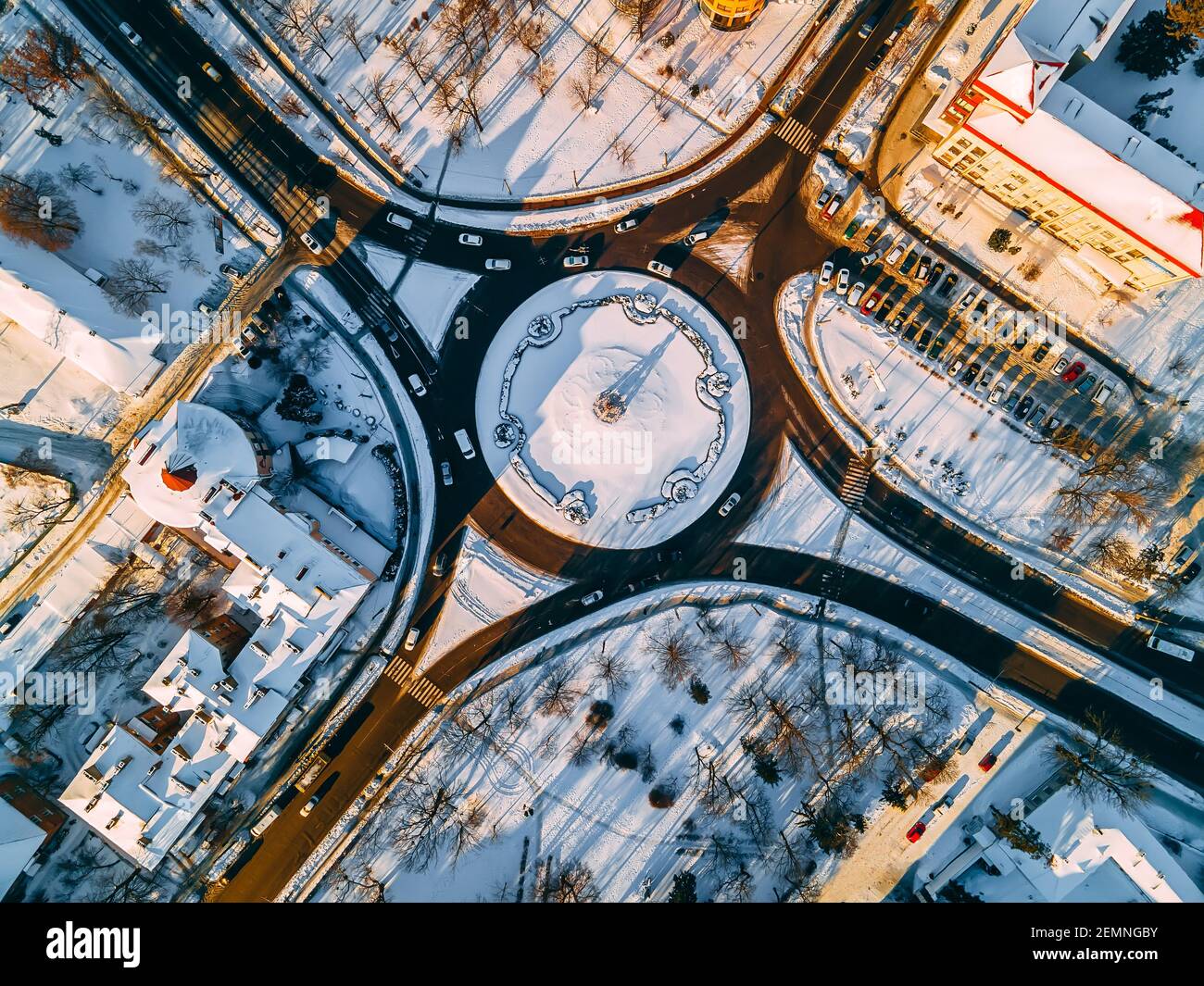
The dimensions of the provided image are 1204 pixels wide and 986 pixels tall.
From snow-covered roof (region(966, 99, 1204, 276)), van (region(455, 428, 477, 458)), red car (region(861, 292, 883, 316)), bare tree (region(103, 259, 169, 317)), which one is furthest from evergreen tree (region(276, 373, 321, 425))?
snow-covered roof (region(966, 99, 1204, 276))

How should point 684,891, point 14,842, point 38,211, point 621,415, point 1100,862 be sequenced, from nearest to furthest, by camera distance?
1. point 1100,862
2. point 14,842
3. point 38,211
4. point 684,891
5. point 621,415

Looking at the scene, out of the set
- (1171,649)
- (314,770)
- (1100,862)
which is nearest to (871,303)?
(1171,649)

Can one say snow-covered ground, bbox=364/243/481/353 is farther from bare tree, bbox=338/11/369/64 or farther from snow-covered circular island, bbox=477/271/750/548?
bare tree, bbox=338/11/369/64

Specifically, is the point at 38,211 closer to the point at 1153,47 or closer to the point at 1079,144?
the point at 1079,144

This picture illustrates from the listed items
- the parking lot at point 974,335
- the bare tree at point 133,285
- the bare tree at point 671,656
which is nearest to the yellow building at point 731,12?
the parking lot at point 974,335
